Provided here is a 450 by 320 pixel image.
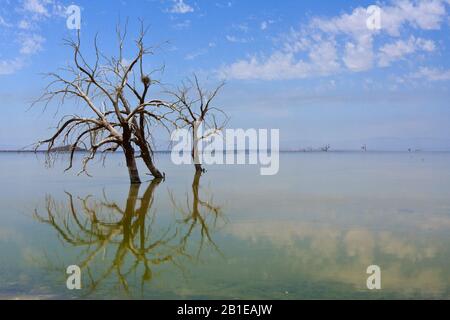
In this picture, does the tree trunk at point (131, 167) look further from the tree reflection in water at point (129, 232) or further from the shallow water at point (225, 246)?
the tree reflection in water at point (129, 232)

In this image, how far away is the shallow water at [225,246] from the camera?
5.71 m

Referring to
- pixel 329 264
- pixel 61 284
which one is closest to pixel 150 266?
pixel 61 284

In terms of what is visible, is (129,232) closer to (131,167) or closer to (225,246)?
(225,246)

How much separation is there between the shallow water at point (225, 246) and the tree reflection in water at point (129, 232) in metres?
0.02

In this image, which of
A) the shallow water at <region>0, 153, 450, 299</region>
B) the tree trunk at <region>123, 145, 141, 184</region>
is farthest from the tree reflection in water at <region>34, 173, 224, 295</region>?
the tree trunk at <region>123, 145, 141, 184</region>

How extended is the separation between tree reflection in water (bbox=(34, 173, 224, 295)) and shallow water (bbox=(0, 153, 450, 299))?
0.02m

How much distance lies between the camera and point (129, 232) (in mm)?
9023

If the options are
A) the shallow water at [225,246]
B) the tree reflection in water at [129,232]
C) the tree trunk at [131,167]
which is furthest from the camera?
the tree trunk at [131,167]

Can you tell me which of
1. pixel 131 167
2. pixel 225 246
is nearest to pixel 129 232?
pixel 225 246

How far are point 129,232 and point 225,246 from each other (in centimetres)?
199

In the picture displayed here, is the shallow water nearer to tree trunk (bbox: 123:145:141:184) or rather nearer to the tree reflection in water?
the tree reflection in water

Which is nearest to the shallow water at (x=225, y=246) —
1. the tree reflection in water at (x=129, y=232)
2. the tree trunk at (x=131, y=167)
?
the tree reflection in water at (x=129, y=232)
